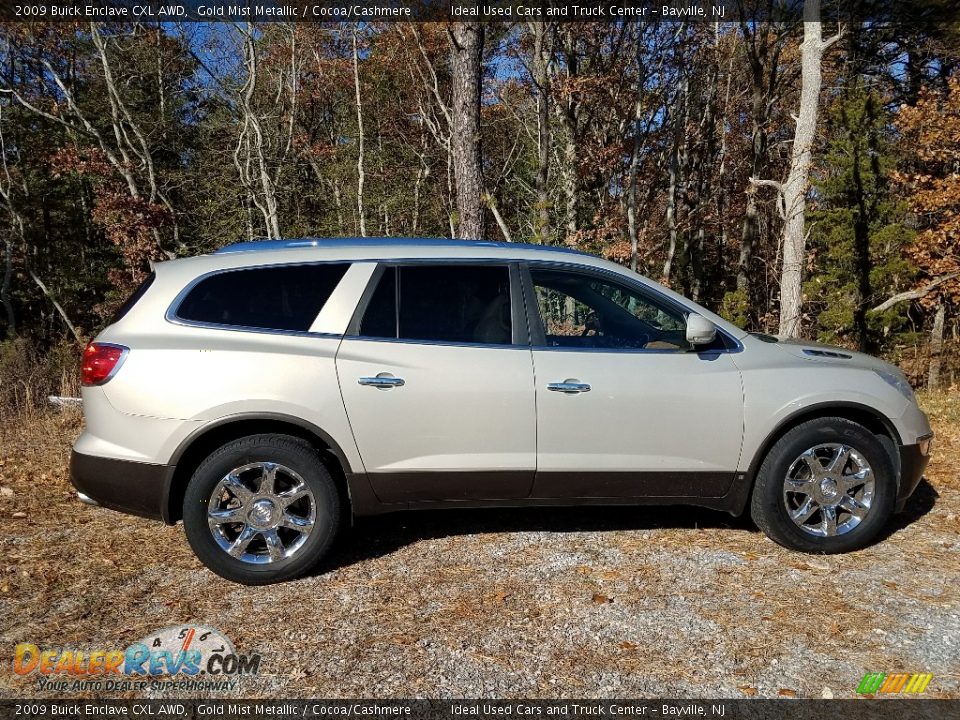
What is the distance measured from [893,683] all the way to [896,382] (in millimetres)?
1935

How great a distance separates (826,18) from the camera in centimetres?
1670

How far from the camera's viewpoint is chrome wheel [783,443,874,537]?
3826 millimetres

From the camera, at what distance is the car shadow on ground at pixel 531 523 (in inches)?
165

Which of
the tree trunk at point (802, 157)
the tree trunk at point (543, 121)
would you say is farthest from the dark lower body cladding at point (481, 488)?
the tree trunk at point (543, 121)

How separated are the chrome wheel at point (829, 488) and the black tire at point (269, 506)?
265cm

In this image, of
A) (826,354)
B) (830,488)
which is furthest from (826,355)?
(830,488)

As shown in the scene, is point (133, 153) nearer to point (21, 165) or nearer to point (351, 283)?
point (21, 165)

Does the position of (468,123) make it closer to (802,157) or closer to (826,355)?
(802,157)

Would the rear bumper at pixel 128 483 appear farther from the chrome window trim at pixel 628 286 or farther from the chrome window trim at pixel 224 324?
the chrome window trim at pixel 628 286

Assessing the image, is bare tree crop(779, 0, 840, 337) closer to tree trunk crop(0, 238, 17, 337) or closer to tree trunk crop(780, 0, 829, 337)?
tree trunk crop(780, 0, 829, 337)

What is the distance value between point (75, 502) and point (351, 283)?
120 inches

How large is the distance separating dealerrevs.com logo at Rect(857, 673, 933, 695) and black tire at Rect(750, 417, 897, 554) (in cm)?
112

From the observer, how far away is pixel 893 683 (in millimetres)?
2707

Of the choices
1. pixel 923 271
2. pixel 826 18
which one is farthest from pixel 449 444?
pixel 826 18
